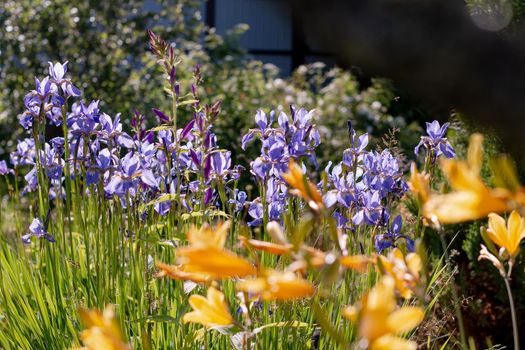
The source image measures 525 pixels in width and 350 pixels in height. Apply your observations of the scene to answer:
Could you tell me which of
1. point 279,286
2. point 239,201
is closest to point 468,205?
point 279,286

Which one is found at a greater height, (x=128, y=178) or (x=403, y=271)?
(x=403, y=271)

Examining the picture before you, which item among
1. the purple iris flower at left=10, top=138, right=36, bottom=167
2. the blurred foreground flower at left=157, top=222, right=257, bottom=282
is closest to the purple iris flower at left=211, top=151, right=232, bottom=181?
the purple iris flower at left=10, top=138, right=36, bottom=167

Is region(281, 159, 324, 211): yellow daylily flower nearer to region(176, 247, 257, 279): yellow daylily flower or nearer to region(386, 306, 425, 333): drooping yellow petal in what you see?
region(176, 247, 257, 279): yellow daylily flower

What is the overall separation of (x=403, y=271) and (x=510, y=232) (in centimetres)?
24

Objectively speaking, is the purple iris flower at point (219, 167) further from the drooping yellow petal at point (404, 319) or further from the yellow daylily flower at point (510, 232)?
the drooping yellow petal at point (404, 319)

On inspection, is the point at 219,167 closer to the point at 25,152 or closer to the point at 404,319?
the point at 25,152

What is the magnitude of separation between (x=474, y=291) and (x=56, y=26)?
599 centimetres

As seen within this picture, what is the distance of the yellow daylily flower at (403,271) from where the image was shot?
3.80 feet

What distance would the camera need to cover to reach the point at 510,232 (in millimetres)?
1302

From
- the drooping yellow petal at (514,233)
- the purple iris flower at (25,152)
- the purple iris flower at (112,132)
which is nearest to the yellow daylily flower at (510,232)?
the drooping yellow petal at (514,233)

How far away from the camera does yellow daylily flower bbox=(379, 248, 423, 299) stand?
3.80ft

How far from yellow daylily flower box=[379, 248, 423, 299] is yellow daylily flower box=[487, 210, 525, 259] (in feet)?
0.65

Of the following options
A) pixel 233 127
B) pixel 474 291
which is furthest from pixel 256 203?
pixel 233 127

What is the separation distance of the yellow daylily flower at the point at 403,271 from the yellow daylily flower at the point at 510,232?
20 cm
